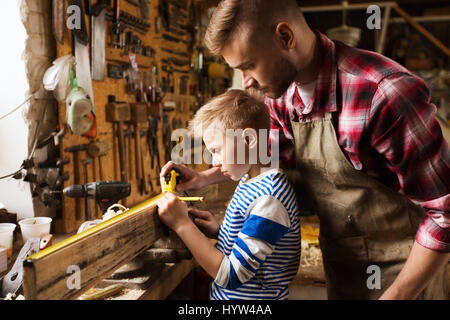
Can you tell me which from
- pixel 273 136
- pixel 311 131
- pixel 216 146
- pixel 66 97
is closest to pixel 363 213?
pixel 311 131

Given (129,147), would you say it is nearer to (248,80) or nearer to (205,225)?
(205,225)

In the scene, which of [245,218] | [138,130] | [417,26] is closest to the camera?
[245,218]

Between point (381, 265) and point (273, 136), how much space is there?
0.63 m

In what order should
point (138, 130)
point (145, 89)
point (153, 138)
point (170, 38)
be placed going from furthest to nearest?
1. point (170, 38)
2. point (153, 138)
3. point (145, 89)
4. point (138, 130)

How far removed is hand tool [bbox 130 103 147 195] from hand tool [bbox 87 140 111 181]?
1.59 ft

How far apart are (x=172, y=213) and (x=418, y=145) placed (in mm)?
759

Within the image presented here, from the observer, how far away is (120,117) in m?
2.83

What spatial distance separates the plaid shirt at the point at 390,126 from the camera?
1.01 metres

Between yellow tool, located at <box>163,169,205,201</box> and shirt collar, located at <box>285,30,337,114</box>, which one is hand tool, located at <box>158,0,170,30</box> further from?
shirt collar, located at <box>285,30,337,114</box>

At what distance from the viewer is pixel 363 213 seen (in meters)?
1.32

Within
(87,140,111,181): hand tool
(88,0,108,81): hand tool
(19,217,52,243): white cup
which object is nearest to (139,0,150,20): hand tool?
(88,0,108,81): hand tool

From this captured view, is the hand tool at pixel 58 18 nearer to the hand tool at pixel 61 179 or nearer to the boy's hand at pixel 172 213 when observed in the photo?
the hand tool at pixel 61 179

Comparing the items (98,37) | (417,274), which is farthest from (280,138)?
(98,37)

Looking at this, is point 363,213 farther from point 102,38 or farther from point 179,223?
point 102,38
